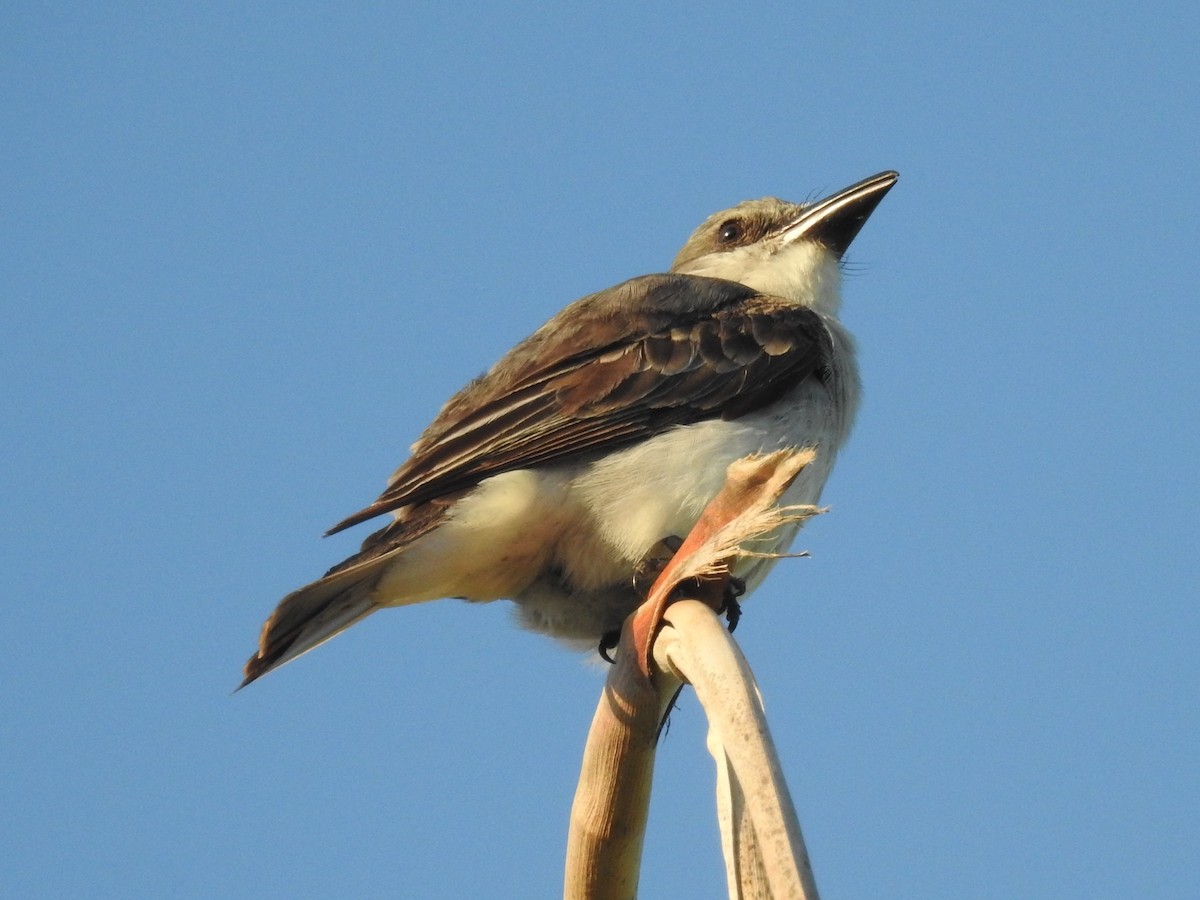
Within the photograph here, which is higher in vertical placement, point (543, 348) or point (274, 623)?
point (543, 348)

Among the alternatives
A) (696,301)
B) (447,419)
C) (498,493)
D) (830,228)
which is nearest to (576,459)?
(498,493)

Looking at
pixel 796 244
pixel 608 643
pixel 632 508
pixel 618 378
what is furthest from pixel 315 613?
pixel 796 244

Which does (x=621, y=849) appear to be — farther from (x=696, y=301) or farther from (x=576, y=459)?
(x=696, y=301)

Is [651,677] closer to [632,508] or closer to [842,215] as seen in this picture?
[632,508]

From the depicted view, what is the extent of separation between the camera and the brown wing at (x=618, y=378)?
6512 millimetres

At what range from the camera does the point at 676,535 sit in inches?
252

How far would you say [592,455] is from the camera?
21.6ft

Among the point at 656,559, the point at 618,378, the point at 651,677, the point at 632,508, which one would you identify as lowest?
the point at 651,677

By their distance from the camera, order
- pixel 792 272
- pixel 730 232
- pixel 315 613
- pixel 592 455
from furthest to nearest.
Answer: pixel 730 232 → pixel 792 272 → pixel 592 455 → pixel 315 613

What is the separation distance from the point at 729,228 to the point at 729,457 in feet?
9.87

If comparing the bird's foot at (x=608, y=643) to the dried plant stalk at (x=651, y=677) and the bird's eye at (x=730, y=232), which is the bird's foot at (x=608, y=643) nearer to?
the dried plant stalk at (x=651, y=677)

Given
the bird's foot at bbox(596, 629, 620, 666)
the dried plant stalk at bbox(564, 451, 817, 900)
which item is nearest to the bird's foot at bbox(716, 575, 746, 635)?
the bird's foot at bbox(596, 629, 620, 666)

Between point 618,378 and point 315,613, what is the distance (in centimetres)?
180

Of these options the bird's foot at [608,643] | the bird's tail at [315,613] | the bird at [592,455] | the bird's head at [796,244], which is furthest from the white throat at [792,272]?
the bird's tail at [315,613]
